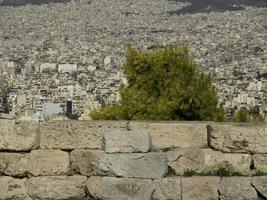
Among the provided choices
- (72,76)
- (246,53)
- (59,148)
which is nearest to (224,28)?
(246,53)

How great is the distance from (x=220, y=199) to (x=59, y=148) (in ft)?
5.25

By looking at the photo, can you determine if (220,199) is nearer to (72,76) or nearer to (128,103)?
(128,103)

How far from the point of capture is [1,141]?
244 inches

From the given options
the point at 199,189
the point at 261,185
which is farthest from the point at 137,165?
the point at 261,185

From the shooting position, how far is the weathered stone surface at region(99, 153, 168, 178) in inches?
233

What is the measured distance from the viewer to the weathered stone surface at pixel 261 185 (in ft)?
18.9

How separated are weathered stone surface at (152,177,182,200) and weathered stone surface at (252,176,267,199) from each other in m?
0.67

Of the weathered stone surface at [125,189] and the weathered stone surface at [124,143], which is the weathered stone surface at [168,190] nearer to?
the weathered stone surface at [125,189]

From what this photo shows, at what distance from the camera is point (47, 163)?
614cm

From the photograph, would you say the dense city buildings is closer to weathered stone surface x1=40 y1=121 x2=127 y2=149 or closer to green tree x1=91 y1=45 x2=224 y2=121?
green tree x1=91 y1=45 x2=224 y2=121

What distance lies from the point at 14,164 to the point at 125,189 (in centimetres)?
111

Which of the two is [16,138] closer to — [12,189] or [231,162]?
[12,189]

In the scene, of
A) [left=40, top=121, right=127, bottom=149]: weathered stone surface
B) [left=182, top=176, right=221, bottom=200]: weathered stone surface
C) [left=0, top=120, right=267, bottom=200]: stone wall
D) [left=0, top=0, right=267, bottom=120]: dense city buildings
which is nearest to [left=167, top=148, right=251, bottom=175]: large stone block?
[left=0, top=120, right=267, bottom=200]: stone wall

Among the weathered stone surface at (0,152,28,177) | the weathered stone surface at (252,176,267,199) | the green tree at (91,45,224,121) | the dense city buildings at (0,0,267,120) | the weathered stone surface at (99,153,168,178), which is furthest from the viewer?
the dense city buildings at (0,0,267,120)
